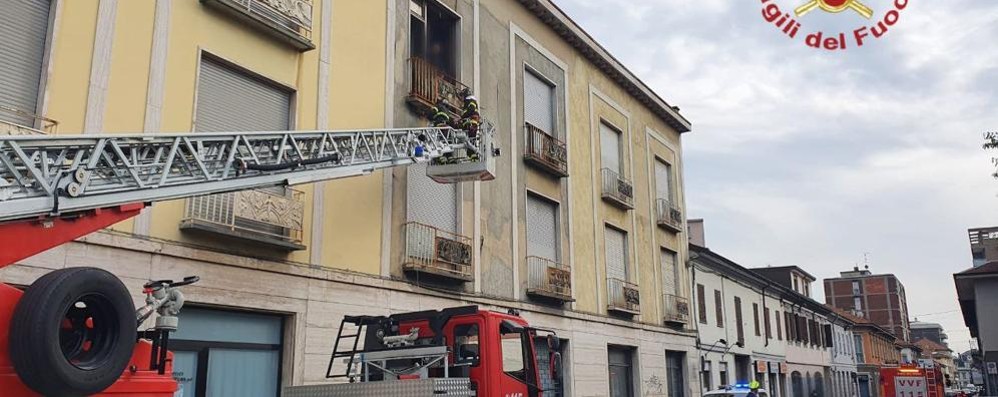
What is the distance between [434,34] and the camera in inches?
677

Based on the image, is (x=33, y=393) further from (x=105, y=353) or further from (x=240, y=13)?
(x=240, y=13)

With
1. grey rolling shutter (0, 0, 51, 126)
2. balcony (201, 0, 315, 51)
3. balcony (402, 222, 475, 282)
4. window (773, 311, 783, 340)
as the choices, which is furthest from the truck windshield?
window (773, 311, 783, 340)

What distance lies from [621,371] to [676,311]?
452 centimetres

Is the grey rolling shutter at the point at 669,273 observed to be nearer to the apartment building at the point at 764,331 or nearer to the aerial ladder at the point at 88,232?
the apartment building at the point at 764,331

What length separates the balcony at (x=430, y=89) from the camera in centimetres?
1541

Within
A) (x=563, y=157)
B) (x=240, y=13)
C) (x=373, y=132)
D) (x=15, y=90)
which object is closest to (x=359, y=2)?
(x=240, y=13)

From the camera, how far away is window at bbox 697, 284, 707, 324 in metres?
28.5

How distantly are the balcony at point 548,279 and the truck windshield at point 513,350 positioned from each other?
8001 mm

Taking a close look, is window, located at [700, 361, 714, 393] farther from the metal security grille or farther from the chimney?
the chimney

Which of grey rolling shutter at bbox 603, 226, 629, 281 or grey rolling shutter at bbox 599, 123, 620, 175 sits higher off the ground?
grey rolling shutter at bbox 599, 123, 620, 175

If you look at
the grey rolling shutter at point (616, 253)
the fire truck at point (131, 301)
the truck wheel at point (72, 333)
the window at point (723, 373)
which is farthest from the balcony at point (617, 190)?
the truck wheel at point (72, 333)

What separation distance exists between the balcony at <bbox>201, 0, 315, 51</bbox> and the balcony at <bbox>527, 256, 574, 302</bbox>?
814cm

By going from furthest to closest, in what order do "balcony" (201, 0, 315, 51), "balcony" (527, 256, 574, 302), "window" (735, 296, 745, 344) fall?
"window" (735, 296, 745, 344)
"balcony" (527, 256, 574, 302)
"balcony" (201, 0, 315, 51)

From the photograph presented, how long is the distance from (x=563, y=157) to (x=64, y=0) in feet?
43.5
